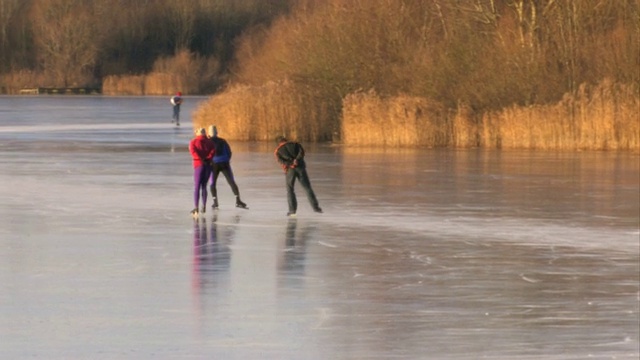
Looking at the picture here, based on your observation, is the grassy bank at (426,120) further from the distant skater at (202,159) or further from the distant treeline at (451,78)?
the distant skater at (202,159)

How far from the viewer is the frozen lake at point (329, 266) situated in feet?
29.2

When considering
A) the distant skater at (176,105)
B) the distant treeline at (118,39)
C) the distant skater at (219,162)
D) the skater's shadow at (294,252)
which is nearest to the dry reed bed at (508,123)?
the distant skater at (176,105)

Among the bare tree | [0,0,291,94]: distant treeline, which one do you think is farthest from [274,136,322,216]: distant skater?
the bare tree

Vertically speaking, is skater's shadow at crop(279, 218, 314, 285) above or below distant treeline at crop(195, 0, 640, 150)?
below

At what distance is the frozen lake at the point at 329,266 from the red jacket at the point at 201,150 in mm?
727

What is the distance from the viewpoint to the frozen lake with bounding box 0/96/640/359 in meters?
8.89

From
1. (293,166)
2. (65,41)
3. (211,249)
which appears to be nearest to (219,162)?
(293,166)

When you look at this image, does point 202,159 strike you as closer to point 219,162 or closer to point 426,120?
point 219,162

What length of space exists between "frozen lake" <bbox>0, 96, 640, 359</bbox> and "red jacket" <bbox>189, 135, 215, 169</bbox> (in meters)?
0.73

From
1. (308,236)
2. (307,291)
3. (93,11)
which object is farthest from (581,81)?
(93,11)

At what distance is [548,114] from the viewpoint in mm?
32031

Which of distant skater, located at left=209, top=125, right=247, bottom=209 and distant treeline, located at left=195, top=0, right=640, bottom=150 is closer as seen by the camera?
distant skater, located at left=209, top=125, right=247, bottom=209

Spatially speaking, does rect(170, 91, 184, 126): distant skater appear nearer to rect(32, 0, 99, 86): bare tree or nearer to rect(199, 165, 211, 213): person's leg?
rect(199, 165, 211, 213): person's leg

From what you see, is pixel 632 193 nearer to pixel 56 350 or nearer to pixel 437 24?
pixel 56 350
